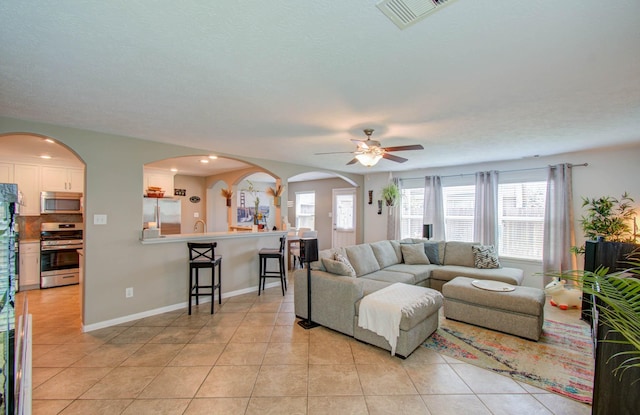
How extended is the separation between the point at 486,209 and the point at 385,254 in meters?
2.33

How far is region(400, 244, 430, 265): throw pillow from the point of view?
517 cm

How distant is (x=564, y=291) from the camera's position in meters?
4.27

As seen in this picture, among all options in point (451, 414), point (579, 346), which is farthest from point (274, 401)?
point (579, 346)

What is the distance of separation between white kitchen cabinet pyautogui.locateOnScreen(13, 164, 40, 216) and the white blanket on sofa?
6.18 m

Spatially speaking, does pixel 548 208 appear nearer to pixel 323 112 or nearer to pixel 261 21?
pixel 323 112

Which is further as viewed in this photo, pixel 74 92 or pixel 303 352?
pixel 303 352

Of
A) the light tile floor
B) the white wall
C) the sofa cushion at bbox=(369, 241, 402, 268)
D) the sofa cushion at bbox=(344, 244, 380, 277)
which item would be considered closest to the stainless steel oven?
the light tile floor

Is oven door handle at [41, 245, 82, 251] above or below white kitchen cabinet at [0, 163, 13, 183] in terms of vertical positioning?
below

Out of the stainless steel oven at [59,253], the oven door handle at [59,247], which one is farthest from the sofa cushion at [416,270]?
the oven door handle at [59,247]

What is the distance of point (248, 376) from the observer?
2473 mm

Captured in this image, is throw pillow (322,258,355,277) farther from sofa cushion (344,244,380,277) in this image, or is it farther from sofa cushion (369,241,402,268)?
sofa cushion (369,241,402,268)

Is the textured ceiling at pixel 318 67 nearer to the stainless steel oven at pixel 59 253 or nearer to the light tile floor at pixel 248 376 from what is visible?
the light tile floor at pixel 248 376

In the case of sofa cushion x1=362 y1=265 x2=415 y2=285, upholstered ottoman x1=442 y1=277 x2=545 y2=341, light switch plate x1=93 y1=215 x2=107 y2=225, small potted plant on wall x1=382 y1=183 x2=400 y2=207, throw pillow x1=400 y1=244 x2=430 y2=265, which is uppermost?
small potted plant on wall x1=382 y1=183 x2=400 y2=207

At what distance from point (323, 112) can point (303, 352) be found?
245 centimetres
